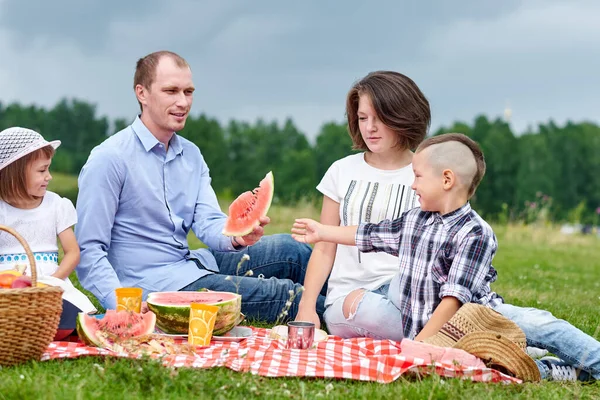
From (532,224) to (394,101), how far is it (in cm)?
1619

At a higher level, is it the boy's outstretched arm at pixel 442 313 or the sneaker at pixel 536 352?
the boy's outstretched arm at pixel 442 313

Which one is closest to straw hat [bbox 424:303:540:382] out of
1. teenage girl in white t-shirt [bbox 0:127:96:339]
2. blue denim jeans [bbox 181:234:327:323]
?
blue denim jeans [bbox 181:234:327:323]

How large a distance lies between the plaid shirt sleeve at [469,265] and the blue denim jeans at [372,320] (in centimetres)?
60

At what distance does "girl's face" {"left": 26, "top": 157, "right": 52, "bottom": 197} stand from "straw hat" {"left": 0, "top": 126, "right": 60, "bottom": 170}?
9cm

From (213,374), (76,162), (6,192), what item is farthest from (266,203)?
(76,162)

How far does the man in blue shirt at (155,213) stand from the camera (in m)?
4.89

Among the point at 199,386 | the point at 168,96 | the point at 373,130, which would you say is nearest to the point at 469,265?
the point at 373,130

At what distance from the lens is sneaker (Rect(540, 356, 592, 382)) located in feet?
13.6

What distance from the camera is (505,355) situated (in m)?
3.90

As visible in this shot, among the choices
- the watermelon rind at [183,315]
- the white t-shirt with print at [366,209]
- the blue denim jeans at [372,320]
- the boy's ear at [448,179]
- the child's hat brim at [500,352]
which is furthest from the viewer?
the white t-shirt with print at [366,209]

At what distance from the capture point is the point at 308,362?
3980 millimetres

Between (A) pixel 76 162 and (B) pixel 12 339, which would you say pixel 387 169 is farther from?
(A) pixel 76 162

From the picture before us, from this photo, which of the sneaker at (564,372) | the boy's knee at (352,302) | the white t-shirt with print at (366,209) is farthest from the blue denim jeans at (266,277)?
the sneaker at (564,372)

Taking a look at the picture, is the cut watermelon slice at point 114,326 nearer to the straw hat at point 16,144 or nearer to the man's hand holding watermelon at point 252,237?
the man's hand holding watermelon at point 252,237
